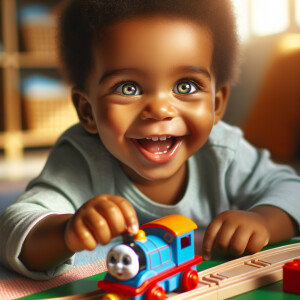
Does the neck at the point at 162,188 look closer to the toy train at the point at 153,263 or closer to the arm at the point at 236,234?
the arm at the point at 236,234

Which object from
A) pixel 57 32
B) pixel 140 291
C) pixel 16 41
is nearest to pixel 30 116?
pixel 16 41

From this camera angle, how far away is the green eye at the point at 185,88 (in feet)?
2.00

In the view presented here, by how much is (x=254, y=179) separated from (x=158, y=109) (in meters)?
0.30

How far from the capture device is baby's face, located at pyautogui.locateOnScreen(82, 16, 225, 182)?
23.1 inches

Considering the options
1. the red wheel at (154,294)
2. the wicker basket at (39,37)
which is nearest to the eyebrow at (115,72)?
the red wheel at (154,294)

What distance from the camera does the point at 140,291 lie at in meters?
0.39

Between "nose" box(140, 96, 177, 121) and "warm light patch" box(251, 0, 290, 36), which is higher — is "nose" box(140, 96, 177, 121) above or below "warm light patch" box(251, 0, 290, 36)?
below

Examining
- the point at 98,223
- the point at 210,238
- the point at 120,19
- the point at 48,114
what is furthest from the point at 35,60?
the point at 98,223

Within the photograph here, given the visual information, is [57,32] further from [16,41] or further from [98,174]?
[16,41]

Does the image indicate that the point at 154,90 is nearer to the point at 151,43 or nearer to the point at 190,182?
the point at 151,43

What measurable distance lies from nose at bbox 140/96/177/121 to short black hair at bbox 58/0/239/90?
116 millimetres

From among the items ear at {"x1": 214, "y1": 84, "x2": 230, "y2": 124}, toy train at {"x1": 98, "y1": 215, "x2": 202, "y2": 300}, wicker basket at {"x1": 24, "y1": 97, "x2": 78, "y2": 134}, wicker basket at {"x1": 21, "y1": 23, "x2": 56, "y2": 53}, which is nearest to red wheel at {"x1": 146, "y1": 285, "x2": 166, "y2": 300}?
toy train at {"x1": 98, "y1": 215, "x2": 202, "y2": 300}

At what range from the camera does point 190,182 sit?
2.60 feet

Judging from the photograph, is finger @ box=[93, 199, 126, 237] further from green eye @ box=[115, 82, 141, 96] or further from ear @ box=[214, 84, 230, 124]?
ear @ box=[214, 84, 230, 124]
